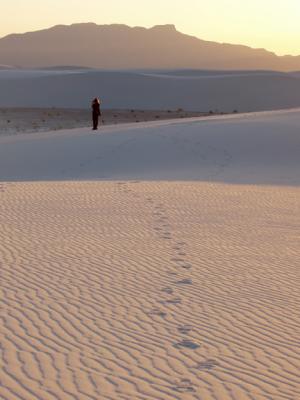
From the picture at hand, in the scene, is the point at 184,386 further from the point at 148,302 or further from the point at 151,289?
the point at 151,289

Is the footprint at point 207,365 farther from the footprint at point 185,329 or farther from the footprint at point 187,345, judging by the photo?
the footprint at point 185,329

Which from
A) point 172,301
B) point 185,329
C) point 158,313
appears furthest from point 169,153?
point 185,329

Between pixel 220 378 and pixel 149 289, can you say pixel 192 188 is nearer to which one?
pixel 149 289

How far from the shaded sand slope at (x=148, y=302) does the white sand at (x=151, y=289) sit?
0.05ft

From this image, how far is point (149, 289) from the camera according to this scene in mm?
9133

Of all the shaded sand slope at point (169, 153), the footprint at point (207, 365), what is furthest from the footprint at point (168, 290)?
the shaded sand slope at point (169, 153)

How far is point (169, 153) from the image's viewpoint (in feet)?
86.4

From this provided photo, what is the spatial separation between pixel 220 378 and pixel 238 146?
68.4 ft

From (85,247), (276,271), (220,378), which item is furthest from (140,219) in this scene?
(220,378)

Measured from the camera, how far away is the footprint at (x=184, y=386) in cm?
606

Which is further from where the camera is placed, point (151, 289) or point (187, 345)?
point (151, 289)

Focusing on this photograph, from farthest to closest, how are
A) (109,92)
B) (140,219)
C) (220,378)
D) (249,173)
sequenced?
1. (109,92)
2. (249,173)
3. (140,219)
4. (220,378)

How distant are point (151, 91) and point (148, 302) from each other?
61.2m

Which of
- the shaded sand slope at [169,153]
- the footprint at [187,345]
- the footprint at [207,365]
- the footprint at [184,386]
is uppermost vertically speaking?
the footprint at [184,386]
